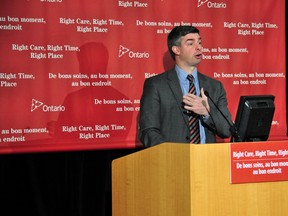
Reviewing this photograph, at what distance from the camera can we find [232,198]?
288 centimetres

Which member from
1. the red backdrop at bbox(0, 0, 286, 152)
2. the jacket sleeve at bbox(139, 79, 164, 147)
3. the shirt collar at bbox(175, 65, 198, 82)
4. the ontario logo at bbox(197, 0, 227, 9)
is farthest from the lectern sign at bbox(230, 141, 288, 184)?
the ontario logo at bbox(197, 0, 227, 9)

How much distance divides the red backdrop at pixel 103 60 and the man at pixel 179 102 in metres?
0.61

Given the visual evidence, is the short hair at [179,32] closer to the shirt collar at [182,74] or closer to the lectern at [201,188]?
the shirt collar at [182,74]

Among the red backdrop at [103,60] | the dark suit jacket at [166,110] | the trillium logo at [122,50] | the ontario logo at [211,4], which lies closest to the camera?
the dark suit jacket at [166,110]

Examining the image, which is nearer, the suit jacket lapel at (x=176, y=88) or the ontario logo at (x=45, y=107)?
the suit jacket lapel at (x=176, y=88)

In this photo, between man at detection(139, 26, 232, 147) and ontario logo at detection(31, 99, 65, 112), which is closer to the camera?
man at detection(139, 26, 232, 147)

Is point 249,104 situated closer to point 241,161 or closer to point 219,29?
point 241,161

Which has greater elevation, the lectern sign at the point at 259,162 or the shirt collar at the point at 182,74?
the shirt collar at the point at 182,74

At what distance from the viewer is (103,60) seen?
537 cm

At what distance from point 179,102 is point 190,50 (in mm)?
428

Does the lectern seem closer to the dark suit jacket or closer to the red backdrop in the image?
the dark suit jacket

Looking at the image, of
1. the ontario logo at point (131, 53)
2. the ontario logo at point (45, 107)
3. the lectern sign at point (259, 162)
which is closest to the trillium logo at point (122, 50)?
the ontario logo at point (131, 53)

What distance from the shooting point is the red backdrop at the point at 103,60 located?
5094mm

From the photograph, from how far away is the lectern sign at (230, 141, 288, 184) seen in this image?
289 cm
